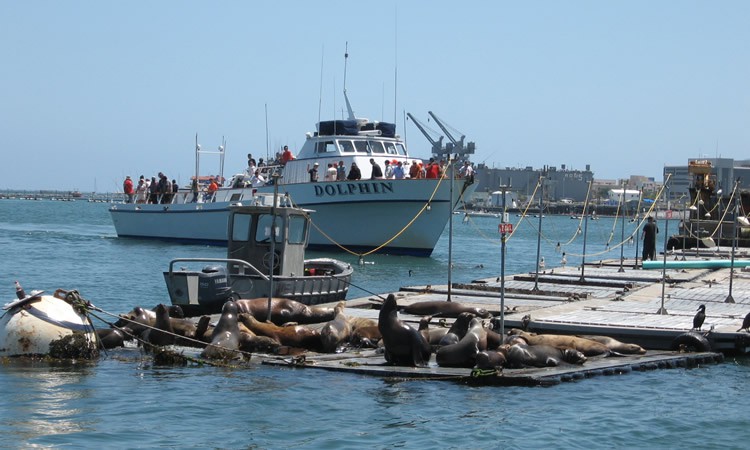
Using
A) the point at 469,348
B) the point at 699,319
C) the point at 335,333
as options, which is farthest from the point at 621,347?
the point at 335,333

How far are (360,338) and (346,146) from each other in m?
30.7

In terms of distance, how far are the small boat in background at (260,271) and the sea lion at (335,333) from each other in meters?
3.29

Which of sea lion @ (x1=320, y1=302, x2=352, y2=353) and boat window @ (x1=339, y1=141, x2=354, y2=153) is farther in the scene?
boat window @ (x1=339, y1=141, x2=354, y2=153)

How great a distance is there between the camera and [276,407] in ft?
43.4

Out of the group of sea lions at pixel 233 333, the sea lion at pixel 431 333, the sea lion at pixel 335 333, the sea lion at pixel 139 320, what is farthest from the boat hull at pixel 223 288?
the sea lion at pixel 431 333

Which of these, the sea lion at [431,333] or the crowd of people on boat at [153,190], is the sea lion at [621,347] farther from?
the crowd of people on boat at [153,190]

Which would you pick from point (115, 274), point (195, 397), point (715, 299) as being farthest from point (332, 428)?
point (115, 274)

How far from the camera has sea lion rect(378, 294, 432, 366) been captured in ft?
50.1

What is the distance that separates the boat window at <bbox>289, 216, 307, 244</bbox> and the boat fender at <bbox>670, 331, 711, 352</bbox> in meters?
8.13

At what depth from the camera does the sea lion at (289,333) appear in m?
16.8

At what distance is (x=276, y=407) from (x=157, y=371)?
2.86 metres

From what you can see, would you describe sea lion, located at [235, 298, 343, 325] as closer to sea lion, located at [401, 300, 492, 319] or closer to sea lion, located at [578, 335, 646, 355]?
sea lion, located at [401, 300, 492, 319]

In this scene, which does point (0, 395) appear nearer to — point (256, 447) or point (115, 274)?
point (256, 447)

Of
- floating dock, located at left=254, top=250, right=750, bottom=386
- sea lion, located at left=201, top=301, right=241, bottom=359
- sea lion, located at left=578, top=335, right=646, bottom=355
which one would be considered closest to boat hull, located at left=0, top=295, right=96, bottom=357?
sea lion, located at left=201, top=301, right=241, bottom=359
